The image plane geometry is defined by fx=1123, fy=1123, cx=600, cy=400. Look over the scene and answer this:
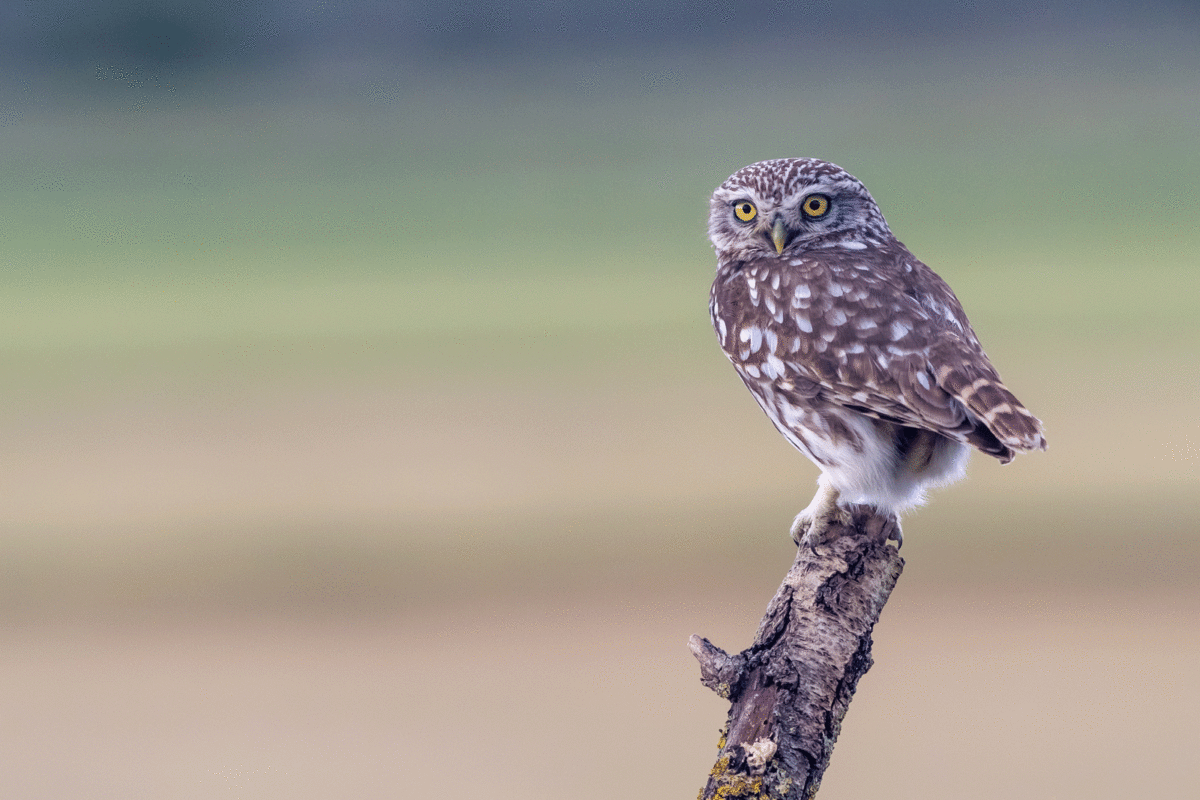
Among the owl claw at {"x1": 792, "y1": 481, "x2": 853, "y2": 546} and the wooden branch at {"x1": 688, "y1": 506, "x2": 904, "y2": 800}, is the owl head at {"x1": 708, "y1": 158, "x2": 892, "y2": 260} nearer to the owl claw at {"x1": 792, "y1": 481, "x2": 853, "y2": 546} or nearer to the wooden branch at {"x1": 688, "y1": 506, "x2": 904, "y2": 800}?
the owl claw at {"x1": 792, "y1": 481, "x2": 853, "y2": 546}

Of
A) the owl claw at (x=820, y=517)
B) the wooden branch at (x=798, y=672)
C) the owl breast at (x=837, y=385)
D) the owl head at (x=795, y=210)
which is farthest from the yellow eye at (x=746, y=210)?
the wooden branch at (x=798, y=672)

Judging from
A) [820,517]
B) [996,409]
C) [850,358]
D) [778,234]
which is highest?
[778,234]

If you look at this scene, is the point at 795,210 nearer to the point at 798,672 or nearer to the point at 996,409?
the point at 996,409

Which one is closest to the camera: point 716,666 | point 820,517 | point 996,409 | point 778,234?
point 716,666

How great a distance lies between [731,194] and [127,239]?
23.8 meters

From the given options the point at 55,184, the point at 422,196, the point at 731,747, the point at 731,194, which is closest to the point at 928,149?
the point at 422,196

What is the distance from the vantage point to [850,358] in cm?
245

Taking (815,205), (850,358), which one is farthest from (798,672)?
(815,205)

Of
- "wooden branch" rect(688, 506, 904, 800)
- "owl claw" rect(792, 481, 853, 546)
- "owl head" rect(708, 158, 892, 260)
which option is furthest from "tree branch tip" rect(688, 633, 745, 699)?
"owl head" rect(708, 158, 892, 260)

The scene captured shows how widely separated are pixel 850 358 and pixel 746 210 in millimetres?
736

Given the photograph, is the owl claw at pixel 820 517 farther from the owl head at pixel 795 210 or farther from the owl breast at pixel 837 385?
the owl head at pixel 795 210

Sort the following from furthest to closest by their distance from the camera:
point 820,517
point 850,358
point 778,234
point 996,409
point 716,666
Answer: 1. point 778,234
2. point 820,517
3. point 850,358
4. point 996,409
5. point 716,666

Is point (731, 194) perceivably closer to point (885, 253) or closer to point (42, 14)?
point (885, 253)

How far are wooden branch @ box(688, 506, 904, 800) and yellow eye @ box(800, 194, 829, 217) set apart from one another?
1.10 m
